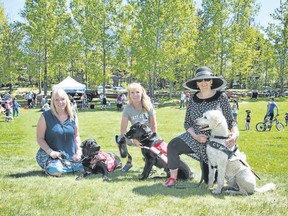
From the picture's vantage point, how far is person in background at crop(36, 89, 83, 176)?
20.5 feet

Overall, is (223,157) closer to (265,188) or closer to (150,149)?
(265,188)

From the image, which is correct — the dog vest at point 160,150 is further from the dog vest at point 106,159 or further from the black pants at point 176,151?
the dog vest at point 106,159

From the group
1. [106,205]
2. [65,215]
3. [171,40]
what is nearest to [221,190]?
[106,205]

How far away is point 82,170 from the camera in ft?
21.4

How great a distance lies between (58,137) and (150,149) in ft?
5.88

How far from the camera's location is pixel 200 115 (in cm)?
539

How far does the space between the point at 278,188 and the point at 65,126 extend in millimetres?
3866

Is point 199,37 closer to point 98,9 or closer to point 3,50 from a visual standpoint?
point 98,9

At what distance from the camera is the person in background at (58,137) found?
6262 millimetres

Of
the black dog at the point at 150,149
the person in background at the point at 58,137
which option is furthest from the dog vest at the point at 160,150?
the person in background at the point at 58,137

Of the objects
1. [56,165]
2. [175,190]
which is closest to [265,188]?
[175,190]

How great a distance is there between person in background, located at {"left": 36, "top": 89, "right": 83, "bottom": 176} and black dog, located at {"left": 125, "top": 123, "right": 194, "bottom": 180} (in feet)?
4.34

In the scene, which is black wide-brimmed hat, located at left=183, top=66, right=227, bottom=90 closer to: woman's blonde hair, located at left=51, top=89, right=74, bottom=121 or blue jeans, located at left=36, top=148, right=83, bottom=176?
woman's blonde hair, located at left=51, top=89, right=74, bottom=121

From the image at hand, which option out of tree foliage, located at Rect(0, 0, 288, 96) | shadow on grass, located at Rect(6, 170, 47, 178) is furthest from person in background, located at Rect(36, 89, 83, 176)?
tree foliage, located at Rect(0, 0, 288, 96)
